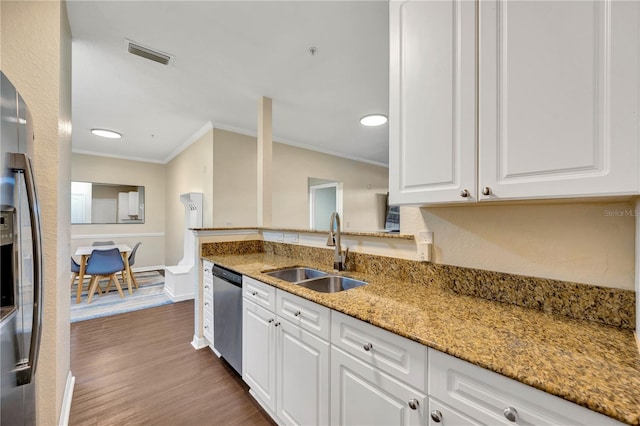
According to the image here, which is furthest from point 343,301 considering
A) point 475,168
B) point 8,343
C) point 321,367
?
point 8,343

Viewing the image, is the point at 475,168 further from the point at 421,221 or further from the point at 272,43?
the point at 272,43

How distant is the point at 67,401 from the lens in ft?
5.33

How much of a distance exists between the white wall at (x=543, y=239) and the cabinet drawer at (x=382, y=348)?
24.9 inches

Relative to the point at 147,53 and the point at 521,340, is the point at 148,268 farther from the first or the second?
the point at 521,340

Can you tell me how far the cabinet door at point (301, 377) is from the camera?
1.15m

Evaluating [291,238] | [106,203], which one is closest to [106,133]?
[106,203]

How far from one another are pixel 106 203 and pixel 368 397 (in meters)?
6.55

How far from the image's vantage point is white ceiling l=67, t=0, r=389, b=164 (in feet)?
5.60

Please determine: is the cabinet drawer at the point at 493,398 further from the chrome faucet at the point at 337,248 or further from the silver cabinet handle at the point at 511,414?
the chrome faucet at the point at 337,248

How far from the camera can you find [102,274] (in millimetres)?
3576

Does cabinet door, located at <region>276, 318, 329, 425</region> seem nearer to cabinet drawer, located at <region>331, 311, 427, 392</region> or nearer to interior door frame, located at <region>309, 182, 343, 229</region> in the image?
cabinet drawer, located at <region>331, 311, 427, 392</region>

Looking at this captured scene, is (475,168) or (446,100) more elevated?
(446,100)

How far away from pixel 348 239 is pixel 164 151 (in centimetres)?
498

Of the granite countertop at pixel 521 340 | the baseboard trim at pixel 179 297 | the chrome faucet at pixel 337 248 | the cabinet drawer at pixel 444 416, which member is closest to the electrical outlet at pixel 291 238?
the chrome faucet at pixel 337 248
